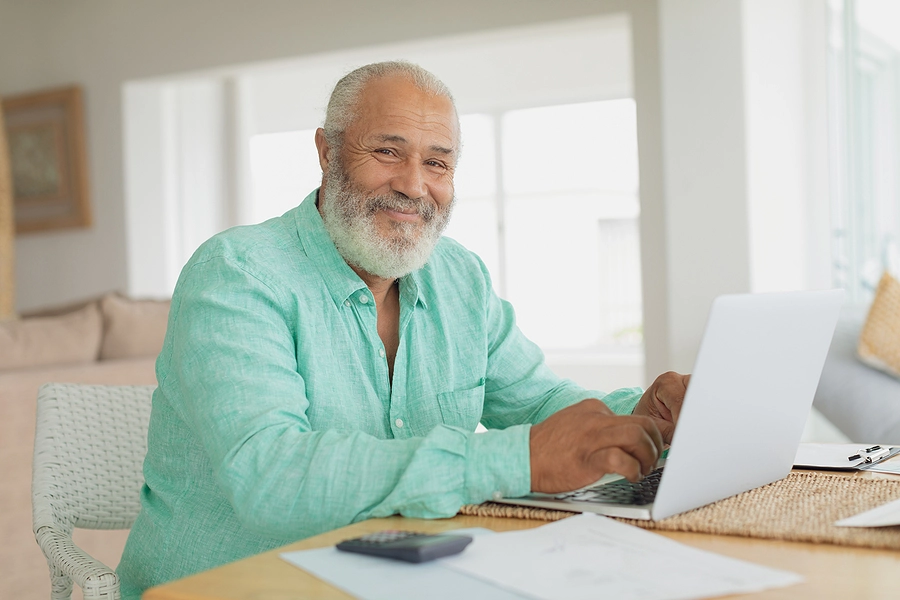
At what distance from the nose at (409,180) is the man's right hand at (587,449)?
1.88 feet

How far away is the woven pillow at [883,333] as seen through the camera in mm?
2656

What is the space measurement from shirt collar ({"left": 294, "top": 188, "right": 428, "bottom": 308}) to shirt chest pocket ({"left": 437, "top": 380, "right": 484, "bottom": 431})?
22 centimetres

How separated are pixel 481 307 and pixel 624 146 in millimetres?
5563

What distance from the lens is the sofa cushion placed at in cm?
299

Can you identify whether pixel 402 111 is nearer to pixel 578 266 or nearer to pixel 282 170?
pixel 578 266

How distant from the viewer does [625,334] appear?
23.2ft

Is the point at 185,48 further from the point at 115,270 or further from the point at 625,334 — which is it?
the point at 625,334

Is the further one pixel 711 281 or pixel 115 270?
pixel 115 270

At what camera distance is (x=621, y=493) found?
102 cm

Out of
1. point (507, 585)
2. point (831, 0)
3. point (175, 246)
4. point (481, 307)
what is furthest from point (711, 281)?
point (175, 246)

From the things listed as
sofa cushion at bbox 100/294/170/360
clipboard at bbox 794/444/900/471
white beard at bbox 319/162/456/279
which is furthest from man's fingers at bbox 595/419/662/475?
sofa cushion at bbox 100/294/170/360

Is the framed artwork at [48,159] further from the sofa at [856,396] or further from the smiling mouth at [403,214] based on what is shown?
the smiling mouth at [403,214]

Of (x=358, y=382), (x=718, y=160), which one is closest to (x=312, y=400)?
(x=358, y=382)

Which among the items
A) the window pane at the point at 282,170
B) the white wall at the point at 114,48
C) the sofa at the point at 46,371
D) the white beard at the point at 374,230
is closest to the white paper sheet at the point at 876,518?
the white beard at the point at 374,230
